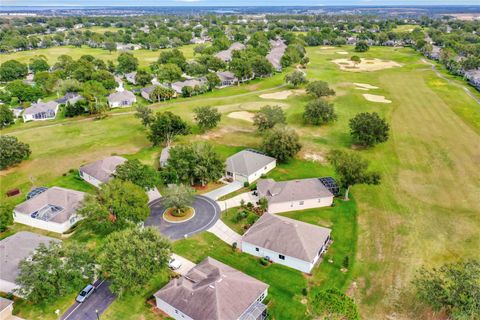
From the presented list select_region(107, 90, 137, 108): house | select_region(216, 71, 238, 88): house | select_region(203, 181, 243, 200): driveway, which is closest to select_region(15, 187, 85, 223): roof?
select_region(203, 181, 243, 200): driveway

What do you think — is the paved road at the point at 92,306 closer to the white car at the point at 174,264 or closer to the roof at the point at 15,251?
the white car at the point at 174,264

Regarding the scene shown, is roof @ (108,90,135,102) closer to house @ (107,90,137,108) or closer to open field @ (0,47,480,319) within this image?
house @ (107,90,137,108)

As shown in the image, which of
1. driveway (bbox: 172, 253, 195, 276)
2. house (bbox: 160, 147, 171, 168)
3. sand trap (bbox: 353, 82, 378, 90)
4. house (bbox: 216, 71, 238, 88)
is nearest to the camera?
driveway (bbox: 172, 253, 195, 276)

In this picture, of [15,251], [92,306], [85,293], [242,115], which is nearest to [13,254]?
[15,251]

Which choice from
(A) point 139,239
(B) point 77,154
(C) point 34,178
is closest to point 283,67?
(B) point 77,154

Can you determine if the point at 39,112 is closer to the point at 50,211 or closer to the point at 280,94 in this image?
the point at 50,211
